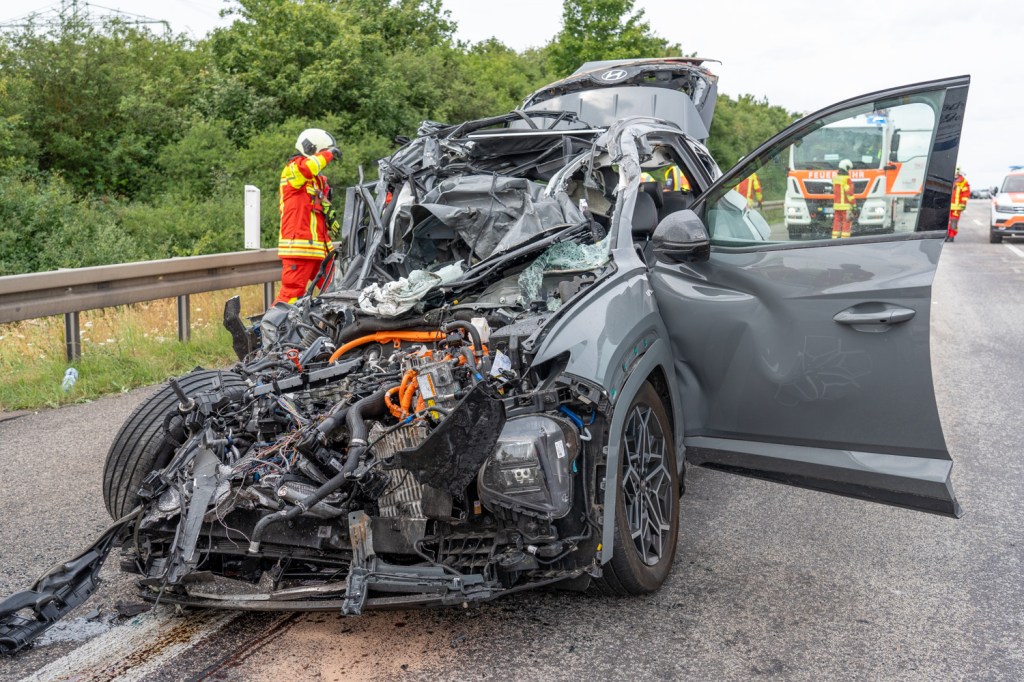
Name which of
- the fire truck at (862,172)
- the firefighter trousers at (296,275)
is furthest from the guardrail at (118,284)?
the fire truck at (862,172)

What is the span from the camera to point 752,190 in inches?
176

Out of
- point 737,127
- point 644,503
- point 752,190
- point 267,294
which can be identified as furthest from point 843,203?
point 737,127

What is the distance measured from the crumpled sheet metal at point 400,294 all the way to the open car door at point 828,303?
3.52 ft

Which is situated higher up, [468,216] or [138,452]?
[468,216]

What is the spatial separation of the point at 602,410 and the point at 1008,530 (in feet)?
8.85

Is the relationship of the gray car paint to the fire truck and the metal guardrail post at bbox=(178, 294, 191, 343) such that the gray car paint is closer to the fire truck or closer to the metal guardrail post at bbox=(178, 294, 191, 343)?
the fire truck

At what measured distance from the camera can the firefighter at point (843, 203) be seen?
13.6 ft

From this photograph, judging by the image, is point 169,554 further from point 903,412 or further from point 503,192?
point 903,412

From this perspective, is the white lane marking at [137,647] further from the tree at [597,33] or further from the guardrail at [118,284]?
the tree at [597,33]

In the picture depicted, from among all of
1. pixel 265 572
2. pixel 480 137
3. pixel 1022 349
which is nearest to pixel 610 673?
pixel 265 572

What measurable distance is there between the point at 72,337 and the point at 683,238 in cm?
586

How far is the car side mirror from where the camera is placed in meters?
4.20

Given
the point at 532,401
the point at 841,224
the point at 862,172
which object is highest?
the point at 862,172

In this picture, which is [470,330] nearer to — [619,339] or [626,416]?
[619,339]
